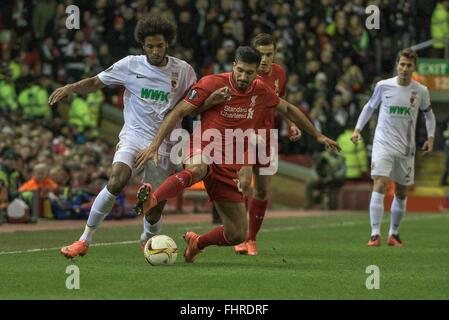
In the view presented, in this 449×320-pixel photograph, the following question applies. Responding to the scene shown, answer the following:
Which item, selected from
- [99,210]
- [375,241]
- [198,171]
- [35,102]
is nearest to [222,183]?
[198,171]

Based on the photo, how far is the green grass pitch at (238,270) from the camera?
952 cm

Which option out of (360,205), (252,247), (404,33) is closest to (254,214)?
(252,247)

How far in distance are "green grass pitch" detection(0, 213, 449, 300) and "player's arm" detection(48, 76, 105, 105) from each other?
1.50 m

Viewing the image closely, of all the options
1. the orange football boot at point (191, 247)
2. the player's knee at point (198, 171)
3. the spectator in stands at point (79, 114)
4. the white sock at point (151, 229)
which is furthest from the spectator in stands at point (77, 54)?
the player's knee at point (198, 171)

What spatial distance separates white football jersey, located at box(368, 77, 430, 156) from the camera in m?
15.7

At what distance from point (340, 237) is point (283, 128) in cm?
1148

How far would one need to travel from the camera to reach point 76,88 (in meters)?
12.1

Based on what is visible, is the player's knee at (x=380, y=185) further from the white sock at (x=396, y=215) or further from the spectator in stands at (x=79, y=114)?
the spectator in stands at (x=79, y=114)

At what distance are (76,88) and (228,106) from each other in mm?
1401

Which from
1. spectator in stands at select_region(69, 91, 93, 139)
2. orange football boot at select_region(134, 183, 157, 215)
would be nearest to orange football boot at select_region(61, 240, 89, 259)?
orange football boot at select_region(134, 183, 157, 215)

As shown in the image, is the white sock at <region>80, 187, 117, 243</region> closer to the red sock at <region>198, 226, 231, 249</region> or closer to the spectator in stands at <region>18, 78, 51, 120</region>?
the red sock at <region>198, 226, 231, 249</region>

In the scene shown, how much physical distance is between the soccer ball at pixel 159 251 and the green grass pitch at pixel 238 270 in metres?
0.10

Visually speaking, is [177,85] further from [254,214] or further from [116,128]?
[116,128]
